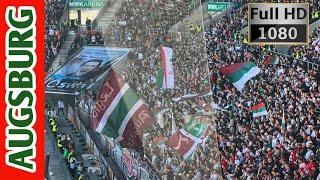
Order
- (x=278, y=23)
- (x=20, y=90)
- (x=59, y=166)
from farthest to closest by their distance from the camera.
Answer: (x=278, y=23)
(x=59, y=166)
(x=20, y=90)

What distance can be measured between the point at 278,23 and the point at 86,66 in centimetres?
121

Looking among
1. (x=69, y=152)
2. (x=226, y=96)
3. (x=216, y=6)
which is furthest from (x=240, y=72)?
A: (x=69, y=152)

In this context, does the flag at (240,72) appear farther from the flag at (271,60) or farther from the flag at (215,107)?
the flag at (215,107)

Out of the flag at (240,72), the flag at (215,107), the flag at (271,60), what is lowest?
the flag at (215,107)

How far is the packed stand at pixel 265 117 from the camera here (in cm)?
437

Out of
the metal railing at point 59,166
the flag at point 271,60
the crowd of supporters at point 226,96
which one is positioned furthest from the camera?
the flag at point 271,60

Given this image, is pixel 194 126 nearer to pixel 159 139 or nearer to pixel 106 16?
pixel 159 139

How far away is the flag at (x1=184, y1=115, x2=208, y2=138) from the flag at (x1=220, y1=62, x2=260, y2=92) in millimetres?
345

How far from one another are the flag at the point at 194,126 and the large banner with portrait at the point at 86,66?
57cm

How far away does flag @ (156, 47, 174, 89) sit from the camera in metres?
4.31

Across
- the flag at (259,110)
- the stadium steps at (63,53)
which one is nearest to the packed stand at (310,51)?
the flag at (259,110)

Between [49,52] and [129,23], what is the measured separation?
54cm

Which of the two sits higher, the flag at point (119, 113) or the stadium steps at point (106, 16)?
the stadium steps at point (106, 16)

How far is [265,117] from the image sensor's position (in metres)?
4.39
